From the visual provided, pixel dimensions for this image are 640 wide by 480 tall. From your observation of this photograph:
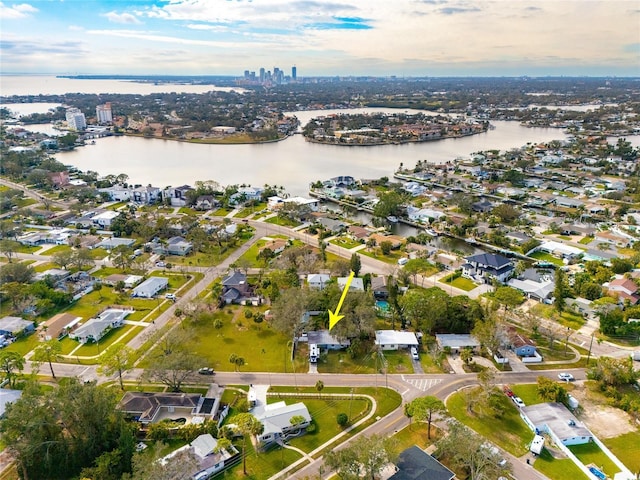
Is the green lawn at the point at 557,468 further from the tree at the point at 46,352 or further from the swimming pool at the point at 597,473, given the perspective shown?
the tree at the point at 46,352

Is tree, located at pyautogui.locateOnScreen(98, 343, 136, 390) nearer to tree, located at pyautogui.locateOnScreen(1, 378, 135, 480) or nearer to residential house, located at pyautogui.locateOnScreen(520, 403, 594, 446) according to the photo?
tree, located at pyautogui.locateOnScreen(1, 378, 135, 480)

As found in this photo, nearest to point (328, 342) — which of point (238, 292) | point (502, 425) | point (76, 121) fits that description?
point (238, 292)

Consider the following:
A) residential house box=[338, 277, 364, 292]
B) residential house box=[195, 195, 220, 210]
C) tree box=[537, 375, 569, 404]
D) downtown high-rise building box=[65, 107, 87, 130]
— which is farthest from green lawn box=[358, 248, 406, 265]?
downtown high-rise building box=[65, 107, 87, 130]

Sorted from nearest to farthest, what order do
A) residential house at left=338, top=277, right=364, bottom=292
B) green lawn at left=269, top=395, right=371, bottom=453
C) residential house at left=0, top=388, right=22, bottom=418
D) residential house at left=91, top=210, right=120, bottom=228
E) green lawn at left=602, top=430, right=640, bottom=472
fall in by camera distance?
green lawn at left=602, top=430, right=640, bottom=472, green lawn at left=269, top=395, right=371, bottom=453, residential house at left=0, top=388, right=22, bottom=418, residential house at left=338, top=277, right=364, bottom=292, residential house at left=91, top=210, right=120, bottom=228

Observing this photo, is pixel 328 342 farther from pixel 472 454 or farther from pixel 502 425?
pixel 472 454

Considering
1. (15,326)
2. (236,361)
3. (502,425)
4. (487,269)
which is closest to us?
(502,425)

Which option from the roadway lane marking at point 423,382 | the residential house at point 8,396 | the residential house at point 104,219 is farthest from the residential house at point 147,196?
the roadway lane marking at point 423,382

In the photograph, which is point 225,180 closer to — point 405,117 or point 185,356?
point 185,356
